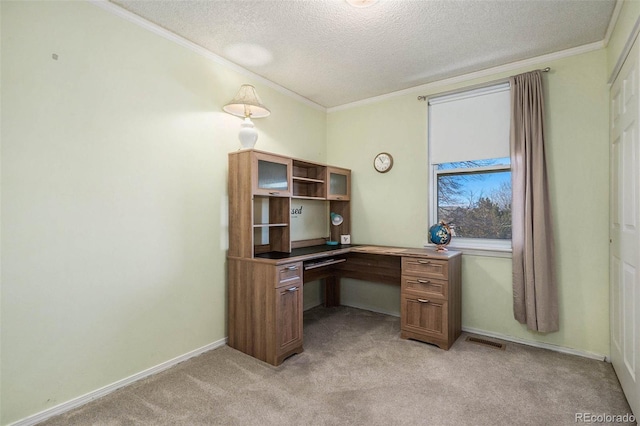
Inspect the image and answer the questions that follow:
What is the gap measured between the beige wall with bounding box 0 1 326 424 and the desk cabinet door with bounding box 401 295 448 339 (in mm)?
1712

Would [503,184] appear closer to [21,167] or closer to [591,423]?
[591,423]

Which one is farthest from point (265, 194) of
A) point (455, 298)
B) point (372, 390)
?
point (455, 298)

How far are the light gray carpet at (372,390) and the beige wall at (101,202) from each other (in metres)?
0.34

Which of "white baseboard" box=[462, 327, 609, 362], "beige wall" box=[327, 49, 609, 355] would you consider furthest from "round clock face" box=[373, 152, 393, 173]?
"white baseboard" box=[462, 327, 609, 362]

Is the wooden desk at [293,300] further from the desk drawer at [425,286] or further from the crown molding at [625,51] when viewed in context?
the crown molding at [625,51]

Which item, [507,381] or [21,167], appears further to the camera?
[507,381]

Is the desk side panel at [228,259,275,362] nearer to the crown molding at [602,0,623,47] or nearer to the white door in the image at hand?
the white door

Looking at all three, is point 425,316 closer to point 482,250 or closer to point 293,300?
point 482,250

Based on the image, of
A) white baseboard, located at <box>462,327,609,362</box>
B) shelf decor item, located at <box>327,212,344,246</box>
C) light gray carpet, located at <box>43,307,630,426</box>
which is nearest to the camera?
light gray carpet, located at <box>43,307,630,426</box>

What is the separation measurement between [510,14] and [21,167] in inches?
129

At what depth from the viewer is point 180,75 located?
2602mm

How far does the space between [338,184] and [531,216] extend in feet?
6.54

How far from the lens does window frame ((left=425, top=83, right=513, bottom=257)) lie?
10.1 feet

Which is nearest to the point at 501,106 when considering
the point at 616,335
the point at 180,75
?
the point at 616,335
